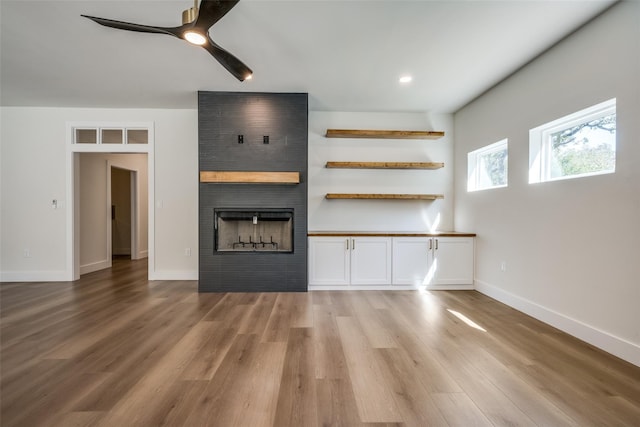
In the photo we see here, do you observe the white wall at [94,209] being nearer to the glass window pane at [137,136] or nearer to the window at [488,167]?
the glass window pane at [137,136]

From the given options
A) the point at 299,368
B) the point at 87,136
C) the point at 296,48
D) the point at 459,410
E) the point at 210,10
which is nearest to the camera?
the point at 459,410

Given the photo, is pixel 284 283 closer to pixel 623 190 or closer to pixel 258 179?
pixel 258 179

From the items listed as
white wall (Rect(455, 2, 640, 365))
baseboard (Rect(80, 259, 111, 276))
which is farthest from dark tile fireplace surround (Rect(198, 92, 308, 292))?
baseboard (Rect(80, 259, 111, 276))

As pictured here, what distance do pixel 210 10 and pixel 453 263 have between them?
3.93 m

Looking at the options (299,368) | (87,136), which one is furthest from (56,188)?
(299,368)

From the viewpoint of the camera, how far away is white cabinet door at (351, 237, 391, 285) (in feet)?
12.6

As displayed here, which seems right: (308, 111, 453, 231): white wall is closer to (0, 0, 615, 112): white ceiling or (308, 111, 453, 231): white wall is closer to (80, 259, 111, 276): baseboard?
(0, 0, 615, 112): white ceiling

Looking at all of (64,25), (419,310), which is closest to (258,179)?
(64,25)

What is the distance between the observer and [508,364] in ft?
6.41

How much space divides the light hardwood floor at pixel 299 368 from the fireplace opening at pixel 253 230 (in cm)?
97

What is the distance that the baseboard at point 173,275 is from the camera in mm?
4301

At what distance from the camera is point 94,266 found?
5.02m

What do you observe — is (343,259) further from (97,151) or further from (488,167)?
(97,151)

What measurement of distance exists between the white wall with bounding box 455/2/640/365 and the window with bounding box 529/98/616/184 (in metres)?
0.08
